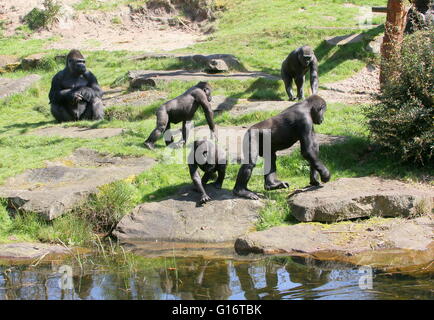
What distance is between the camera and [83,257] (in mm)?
7570

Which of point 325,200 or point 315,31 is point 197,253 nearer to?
point 325,200

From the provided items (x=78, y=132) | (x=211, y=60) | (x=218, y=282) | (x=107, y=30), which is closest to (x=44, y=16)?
(x=107, y=30)

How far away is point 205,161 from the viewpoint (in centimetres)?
877

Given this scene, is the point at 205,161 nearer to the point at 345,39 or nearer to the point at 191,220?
the point at 191,220

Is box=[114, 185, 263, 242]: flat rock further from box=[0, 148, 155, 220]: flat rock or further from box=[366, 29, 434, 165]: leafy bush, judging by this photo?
box=[366, 29, 434, 165]: leafy bush

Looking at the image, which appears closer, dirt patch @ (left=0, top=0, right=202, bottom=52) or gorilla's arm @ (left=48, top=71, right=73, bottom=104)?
gorilla's arm @ (left=48, top=71, right=73, bottom=104)

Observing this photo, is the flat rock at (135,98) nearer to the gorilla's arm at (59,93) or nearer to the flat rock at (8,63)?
the gorilla's arm at (59,93)

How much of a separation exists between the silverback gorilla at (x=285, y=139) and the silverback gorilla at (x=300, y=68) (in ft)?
16.8

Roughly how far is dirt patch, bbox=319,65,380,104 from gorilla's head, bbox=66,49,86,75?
5671 mm

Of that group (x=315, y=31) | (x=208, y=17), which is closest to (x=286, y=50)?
(x=315, y=31)

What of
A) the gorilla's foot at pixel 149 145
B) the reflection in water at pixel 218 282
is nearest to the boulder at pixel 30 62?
the gorilla's foot at pixel 149 145

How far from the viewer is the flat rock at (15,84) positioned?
1666 centimetres

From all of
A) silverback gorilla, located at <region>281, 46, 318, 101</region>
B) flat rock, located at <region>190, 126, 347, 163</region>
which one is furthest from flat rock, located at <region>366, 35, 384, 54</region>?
flat rock, located at <region>190, 126, 347, 163</region>

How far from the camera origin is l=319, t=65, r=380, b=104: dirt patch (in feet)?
47.4
